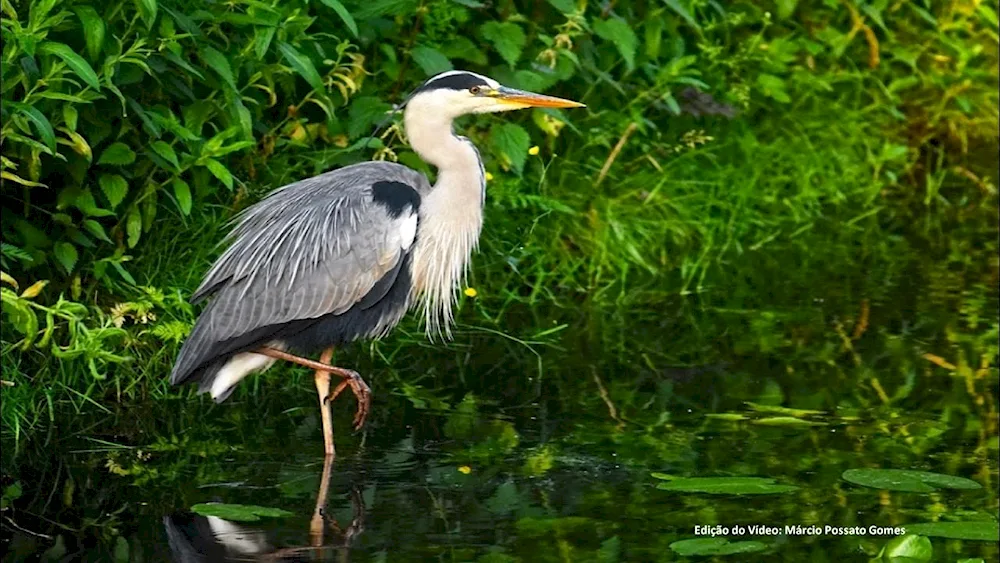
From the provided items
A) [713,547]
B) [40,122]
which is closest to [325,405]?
[40,122]

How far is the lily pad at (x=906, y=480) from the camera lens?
514cm

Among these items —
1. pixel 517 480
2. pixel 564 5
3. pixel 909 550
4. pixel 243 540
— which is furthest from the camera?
pixel 564 5

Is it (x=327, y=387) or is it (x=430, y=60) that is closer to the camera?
(x=327, y=387)

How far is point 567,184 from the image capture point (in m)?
8.03

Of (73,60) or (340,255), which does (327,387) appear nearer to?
(340,255)

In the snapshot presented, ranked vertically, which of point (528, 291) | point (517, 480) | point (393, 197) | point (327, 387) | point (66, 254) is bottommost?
point (528, 291)

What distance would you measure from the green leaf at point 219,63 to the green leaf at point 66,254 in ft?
2.42

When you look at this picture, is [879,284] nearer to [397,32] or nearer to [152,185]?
[397,32]

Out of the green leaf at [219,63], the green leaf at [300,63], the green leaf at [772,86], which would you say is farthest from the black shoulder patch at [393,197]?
the green leaf at [772,86]

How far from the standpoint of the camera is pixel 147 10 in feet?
17.5

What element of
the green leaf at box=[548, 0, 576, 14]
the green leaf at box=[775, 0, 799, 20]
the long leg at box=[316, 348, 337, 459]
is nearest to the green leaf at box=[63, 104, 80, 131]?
the long leg at box=[316, 348, 337, 459]

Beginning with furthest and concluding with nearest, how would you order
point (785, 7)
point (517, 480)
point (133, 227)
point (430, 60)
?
point (785, 7), point (430, 60), point (133, 227), point (517, 480)

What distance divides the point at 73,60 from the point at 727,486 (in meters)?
2.20

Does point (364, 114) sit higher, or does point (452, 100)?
point (452, 100)
